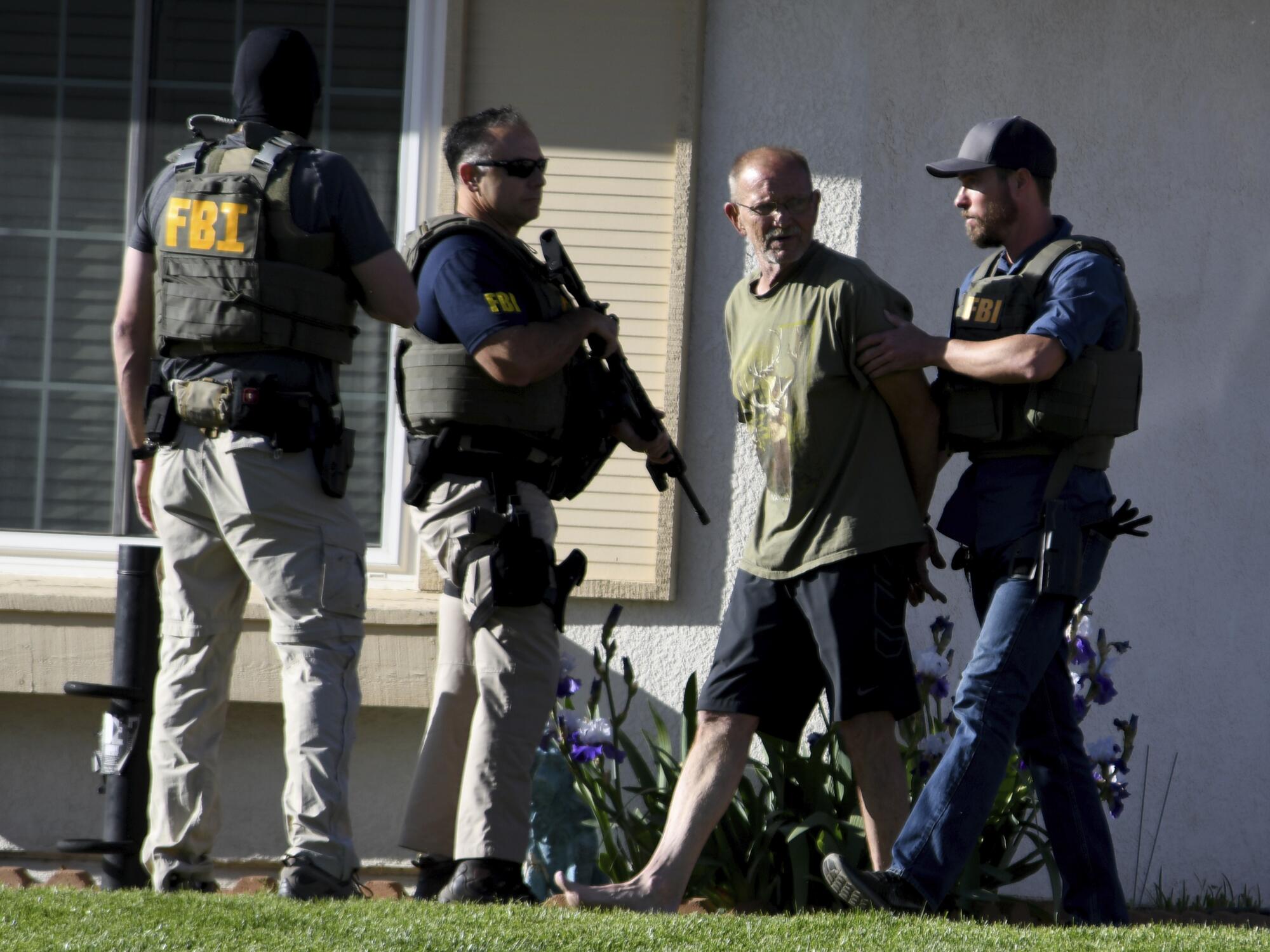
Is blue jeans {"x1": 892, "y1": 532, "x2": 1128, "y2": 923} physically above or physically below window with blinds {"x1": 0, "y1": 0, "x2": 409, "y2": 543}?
below

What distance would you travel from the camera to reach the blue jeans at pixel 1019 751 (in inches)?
137

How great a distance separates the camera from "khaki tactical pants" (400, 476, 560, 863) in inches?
146

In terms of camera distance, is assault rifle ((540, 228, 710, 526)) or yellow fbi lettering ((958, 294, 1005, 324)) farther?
assault rifle ((540, 228, 710, 526))

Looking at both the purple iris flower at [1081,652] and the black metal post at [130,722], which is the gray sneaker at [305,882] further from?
the purple iris flower at [1081,652]

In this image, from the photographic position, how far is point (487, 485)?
3807 mm

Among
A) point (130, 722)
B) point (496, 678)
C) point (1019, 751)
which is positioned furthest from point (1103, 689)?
point (130, 722)

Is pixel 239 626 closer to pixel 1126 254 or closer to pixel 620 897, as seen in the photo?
pixel 620 897

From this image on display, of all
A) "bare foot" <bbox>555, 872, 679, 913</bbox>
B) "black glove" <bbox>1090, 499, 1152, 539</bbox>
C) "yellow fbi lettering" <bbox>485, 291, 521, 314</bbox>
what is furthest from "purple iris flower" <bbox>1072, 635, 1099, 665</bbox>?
"yellow fbi lettering" <bbox>485, 291, 521, 314</bbox>

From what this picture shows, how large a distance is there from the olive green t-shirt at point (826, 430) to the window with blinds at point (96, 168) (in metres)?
1.95

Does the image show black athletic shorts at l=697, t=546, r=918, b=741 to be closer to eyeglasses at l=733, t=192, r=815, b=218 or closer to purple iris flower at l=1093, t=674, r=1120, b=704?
eyeglasses at l=733, t=192, r=815, b=218

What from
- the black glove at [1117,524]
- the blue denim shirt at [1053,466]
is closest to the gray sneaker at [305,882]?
the blue denim shirt at [1053,466]

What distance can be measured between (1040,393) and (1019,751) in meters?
0.90

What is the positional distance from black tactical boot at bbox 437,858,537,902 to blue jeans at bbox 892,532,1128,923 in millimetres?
919

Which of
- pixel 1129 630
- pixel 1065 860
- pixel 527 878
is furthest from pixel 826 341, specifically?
pixel 1129 630
